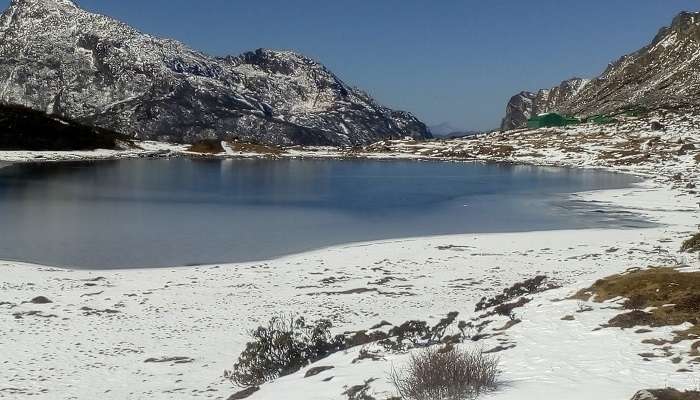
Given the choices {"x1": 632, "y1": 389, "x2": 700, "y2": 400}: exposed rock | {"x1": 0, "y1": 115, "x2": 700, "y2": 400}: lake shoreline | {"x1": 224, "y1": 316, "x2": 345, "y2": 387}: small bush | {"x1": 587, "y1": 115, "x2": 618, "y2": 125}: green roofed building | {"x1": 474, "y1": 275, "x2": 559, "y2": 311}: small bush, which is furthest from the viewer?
{"x1": 587, "y1": 115, "x2": 618, "y2": 125}: green roofed building

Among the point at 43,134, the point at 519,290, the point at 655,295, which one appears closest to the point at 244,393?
the point at 655,295

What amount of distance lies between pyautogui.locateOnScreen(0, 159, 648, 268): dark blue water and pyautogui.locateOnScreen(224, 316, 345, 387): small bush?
434 inches

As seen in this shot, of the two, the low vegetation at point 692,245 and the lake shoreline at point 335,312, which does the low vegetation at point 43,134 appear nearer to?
the lake shoreline at point 335,312

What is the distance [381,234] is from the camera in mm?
30891

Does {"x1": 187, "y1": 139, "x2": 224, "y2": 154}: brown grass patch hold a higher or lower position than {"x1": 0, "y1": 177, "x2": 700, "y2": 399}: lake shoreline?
higher

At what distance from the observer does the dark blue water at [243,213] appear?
2639 cm

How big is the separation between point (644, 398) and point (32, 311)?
1468cm

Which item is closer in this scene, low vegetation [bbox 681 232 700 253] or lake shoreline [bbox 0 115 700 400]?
lake shoreline [bbox 0 115 700 400]

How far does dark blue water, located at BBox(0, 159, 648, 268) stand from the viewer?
86.6ft

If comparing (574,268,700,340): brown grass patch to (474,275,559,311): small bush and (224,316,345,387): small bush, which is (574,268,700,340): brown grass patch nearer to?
(474,275,559,311): small bush

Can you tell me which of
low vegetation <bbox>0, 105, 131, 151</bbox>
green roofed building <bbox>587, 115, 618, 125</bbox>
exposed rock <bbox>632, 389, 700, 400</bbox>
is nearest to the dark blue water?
exposed rock <bbox>632, 389, 700, 400</bbox>

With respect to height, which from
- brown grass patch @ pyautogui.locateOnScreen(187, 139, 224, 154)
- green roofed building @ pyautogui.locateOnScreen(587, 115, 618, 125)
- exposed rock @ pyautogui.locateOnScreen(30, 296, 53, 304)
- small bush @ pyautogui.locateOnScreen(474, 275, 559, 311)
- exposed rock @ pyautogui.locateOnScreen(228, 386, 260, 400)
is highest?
green roofed building @ pyautogui.locateOnScreen(587, 115, 618, 125)

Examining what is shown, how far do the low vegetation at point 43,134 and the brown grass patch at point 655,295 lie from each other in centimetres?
11719

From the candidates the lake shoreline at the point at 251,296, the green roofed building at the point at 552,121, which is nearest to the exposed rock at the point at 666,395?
the lake shoreline at the point at 251,296
